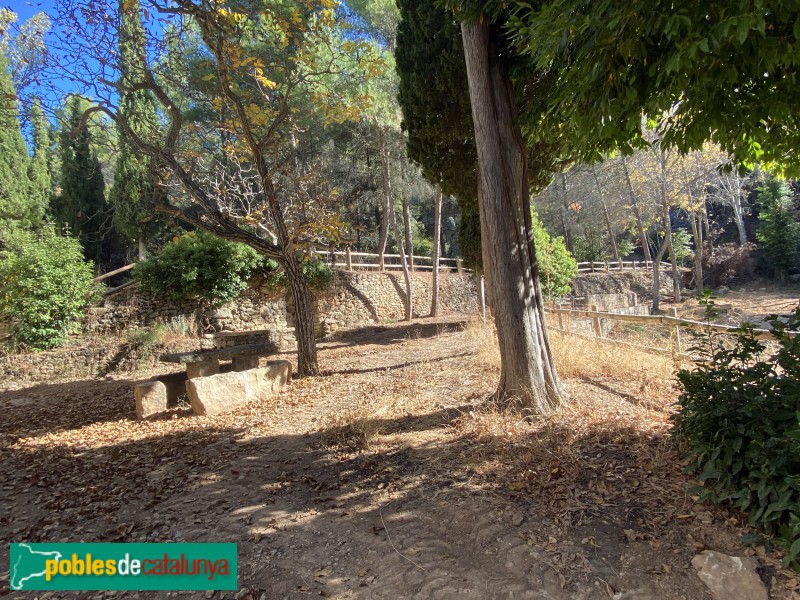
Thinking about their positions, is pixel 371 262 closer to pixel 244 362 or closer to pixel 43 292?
pixel 43 292

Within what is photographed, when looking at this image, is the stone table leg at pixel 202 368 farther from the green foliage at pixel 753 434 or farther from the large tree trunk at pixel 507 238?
the green foliage at pixel 753 434

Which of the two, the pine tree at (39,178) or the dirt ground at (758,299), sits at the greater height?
the pine tree at (39,178)

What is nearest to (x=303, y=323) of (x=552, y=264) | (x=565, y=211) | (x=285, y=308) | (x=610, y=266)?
(x=285, y=308)

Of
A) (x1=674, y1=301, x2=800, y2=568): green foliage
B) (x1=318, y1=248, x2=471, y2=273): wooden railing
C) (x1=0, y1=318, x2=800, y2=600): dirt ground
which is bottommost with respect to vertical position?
(x1=0, y1=318, x2=800, y2=600): dirt ground

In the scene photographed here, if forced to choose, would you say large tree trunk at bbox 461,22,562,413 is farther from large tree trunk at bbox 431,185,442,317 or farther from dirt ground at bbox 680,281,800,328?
dirt ground at bbox 680,281,800,328

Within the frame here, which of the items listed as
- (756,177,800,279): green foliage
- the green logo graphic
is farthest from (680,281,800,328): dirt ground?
the green logo graphic

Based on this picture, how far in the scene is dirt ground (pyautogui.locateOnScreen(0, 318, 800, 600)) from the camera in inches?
91.1

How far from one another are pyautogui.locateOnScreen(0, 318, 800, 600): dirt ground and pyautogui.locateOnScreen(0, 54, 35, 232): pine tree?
1309 cm

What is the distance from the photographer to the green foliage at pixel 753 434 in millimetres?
2107

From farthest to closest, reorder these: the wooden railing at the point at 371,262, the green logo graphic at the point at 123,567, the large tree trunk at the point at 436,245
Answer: the wooden railing at the point at 371,262, the large tree trunk at the point at 436,245, the green logo graphic at the point at 123,567

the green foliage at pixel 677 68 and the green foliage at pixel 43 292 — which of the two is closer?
the green foliage at pixel 677 68

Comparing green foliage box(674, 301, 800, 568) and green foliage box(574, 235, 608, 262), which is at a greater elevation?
green foliage box(574, 235, 608, 262)

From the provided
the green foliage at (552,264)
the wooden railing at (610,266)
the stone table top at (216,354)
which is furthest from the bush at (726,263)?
the stone table top at (216,354)

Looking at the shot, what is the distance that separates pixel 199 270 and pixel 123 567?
10.6 meters
